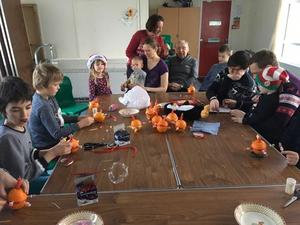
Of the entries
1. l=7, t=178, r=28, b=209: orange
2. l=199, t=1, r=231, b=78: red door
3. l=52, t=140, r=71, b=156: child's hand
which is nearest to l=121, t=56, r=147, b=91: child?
l=52, t=140, r=71, b=156: child's hand

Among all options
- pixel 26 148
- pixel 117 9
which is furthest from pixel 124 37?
pixel 26 148

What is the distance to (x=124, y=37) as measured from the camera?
4.66 meters

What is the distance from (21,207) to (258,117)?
1508 millimetres

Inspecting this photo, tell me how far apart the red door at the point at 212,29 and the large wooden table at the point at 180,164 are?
5.15m

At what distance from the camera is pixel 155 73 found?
2803mm

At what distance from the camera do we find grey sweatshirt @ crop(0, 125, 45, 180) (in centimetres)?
132

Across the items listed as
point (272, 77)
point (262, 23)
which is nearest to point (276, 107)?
point (272, 77)

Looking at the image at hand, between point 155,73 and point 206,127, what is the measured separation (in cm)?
116

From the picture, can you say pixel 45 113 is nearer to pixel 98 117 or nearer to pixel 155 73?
pixel 98 117

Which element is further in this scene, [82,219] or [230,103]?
[230,103]

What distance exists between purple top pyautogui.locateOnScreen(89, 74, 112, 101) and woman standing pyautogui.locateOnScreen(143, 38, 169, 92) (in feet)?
1.44

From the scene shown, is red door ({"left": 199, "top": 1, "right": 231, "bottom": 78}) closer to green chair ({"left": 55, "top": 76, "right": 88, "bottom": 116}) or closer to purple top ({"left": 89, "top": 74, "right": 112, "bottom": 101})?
green chair ({"left": 55, "top": 76, "right": 88, "bottom": 116})

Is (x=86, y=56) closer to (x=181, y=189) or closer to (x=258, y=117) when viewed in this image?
(x=258, y=117)

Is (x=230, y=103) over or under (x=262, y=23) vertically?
under
